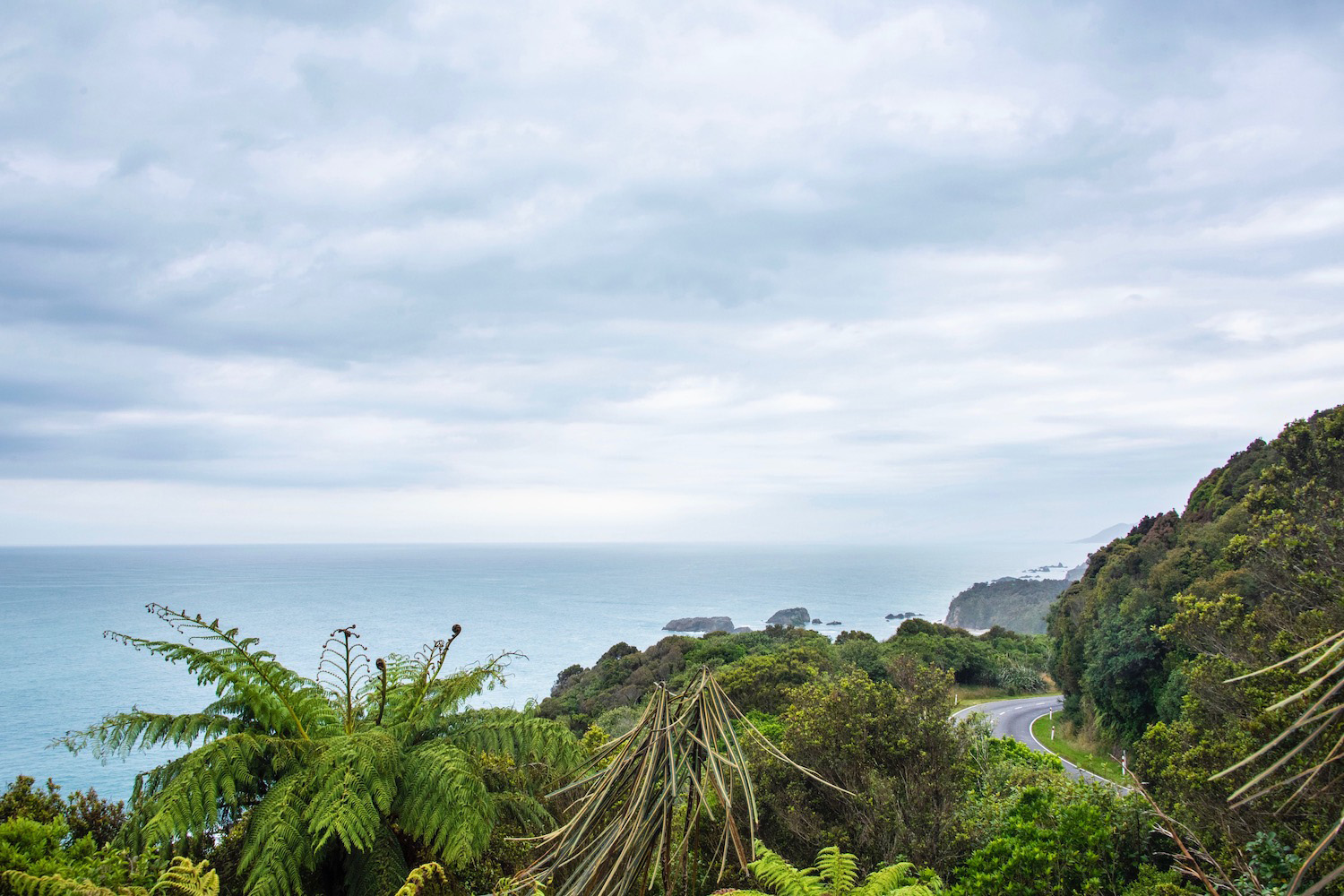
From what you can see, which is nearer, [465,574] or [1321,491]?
[1321,491]

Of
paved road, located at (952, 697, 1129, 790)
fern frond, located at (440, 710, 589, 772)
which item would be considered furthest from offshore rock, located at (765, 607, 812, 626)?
fern frond, located at (440, 710, 589, 772)

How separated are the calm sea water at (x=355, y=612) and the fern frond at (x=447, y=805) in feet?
4.41

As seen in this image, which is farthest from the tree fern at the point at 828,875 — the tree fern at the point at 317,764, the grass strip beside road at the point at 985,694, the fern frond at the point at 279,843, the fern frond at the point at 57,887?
the grass strip beside road at the point at 985,694

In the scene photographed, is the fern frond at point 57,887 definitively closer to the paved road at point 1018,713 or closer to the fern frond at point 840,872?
the fern frond at point 840,872

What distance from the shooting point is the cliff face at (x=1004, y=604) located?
74.4 m

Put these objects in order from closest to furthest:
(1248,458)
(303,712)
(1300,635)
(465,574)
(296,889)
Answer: (296,889) < (303,712) < (1300,635) < (1248,458) < (465,574)

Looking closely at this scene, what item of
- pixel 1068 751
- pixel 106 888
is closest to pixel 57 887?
pixel 106 888

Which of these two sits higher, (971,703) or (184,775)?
(184,775)

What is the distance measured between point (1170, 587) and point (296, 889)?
2376cm

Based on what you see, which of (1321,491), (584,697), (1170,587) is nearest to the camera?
(1321,491)

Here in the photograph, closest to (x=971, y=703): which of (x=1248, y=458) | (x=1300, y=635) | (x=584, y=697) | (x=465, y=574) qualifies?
(x=1248, y=458)

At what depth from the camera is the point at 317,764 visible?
457cm

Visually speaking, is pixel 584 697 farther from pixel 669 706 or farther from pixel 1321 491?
pixel 669 706

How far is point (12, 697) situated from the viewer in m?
26.1
